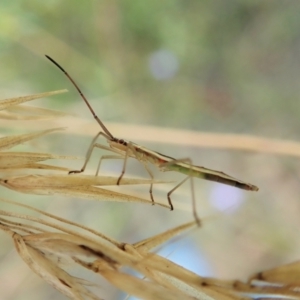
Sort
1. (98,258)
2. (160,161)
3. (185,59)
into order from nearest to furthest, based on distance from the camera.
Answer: (98,258) < (160,161) < (185,59)

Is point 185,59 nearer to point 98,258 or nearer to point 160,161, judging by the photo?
point 160,161

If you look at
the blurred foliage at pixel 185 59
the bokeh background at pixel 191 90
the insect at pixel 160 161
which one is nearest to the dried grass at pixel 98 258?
the insect at pixel 160 161

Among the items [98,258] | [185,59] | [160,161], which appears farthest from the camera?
[185,59]

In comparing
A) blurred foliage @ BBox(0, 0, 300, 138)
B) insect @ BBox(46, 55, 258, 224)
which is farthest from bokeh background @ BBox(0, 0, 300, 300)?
insect @ BBox(46, 55, 258, 224)

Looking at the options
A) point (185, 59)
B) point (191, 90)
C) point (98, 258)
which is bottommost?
point (98, 258)

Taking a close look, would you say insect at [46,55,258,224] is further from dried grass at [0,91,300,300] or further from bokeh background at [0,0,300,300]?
bokeh background at [0,0,300,300]

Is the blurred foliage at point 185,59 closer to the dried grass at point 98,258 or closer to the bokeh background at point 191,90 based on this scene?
the bokeh background at point 191,90

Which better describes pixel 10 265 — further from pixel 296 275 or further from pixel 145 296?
pixel 296 275

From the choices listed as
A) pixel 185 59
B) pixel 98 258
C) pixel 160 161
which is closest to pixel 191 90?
pixel 185 59
